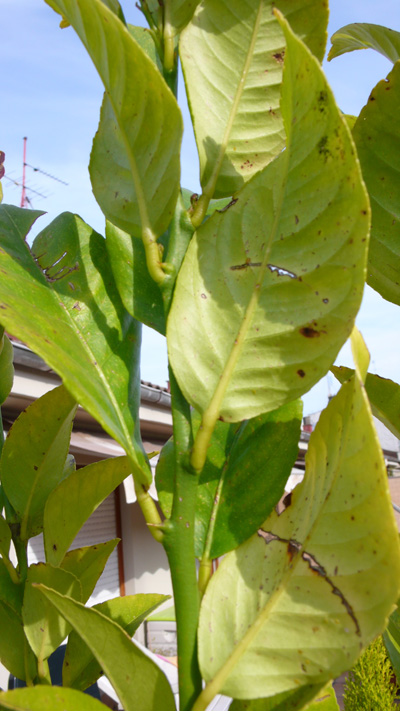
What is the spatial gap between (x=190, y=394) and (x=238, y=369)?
44mm

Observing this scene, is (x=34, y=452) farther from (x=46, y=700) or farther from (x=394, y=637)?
(x=394, y=637)

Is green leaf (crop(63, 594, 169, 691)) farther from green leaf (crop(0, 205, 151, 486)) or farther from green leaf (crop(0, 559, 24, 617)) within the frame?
green leaf (crop(0, 205, 151, 486))

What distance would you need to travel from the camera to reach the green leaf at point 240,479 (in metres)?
0.55

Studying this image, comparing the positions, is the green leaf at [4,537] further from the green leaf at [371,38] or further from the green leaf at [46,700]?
the green leaf at [371,38]

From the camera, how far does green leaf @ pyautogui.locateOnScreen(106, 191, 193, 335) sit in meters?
0.55

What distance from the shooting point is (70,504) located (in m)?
0.68

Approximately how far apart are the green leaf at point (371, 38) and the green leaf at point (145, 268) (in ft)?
2.03

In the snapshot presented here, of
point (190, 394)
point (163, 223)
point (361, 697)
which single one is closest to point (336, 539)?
point (190, 394)

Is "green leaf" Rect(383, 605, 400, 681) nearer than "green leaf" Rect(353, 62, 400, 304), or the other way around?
"green leaf" Rect(353, 62, 400, 304)

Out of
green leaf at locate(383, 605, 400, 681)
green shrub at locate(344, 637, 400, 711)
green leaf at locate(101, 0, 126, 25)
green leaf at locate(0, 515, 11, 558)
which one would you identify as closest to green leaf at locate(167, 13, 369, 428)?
green leaf at locate(101, 0, 126, 25)

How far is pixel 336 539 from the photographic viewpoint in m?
0.45

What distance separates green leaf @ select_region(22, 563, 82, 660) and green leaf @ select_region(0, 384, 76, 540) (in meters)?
0.10

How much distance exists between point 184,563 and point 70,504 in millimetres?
218

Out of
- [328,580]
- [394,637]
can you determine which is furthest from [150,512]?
[394,637]
